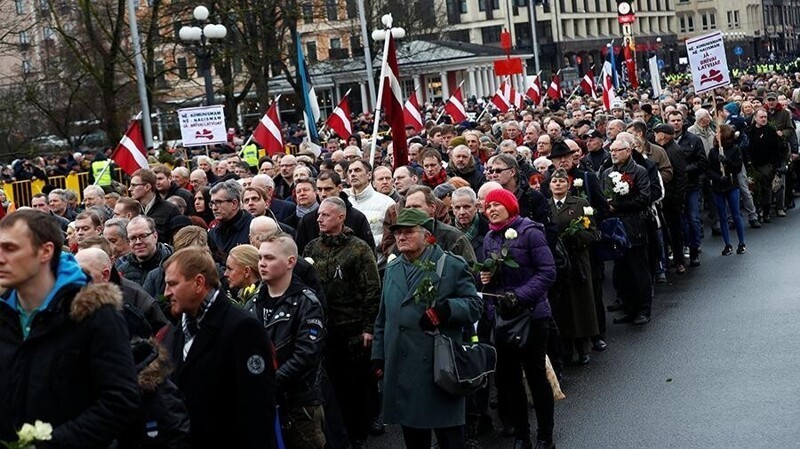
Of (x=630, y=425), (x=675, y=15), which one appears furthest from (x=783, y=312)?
(x=675, y=15)

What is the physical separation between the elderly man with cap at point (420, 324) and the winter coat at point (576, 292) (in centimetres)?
404

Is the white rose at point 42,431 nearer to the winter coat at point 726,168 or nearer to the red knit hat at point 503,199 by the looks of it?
the red knit hat at point 503,199

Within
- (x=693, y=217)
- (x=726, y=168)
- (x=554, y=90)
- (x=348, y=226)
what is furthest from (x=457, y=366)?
(x=554, y=90)

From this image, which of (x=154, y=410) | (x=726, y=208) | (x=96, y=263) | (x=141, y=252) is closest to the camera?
(x=154, y=410)

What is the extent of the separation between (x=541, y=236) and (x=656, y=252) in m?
7.08

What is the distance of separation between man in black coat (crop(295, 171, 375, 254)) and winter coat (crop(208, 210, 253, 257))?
1.39 ft

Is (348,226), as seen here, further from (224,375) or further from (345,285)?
(224,375)

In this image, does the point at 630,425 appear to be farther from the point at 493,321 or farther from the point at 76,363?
the point at 76,363

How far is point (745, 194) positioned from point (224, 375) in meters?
14.6

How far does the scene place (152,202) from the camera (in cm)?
1332

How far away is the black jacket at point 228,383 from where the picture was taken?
21.1ft

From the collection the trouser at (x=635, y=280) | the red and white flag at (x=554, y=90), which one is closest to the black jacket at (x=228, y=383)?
the trouser at (x=635, y=280)

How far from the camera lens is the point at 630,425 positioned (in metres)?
9.86

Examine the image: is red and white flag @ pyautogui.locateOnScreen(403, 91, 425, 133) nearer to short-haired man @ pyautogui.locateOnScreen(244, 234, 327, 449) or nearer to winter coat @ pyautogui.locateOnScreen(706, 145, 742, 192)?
winter coat @ pyautogui.locateOnScreen(706, 145, 742, 192)
